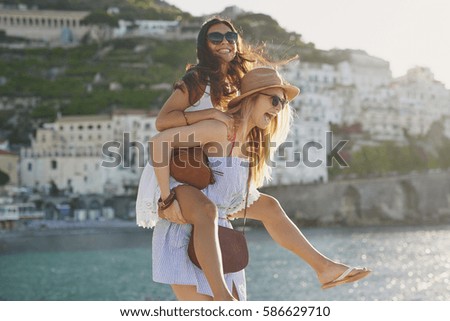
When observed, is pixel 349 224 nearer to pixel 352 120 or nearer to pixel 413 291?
pixel 352 120

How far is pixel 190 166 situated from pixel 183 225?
0.23 feet

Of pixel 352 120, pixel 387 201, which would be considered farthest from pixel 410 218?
pixel 352 120

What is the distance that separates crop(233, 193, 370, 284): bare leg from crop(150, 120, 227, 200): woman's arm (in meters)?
0.11

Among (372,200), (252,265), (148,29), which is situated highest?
(148,29)

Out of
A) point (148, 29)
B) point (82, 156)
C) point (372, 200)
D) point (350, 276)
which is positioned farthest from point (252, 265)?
point (148, 29)

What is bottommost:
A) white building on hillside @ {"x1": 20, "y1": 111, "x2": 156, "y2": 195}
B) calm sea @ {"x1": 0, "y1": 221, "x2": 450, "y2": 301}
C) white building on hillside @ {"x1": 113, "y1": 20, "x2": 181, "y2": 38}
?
calm sea @ {"x1": 0, "y1": 221, "x2": 450, "y2": 301}

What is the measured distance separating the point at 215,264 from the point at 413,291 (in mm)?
10182

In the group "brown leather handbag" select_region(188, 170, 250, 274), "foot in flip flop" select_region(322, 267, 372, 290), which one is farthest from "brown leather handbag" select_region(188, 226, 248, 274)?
"foot in flip flop" select_region(322, 267, 372, 290)

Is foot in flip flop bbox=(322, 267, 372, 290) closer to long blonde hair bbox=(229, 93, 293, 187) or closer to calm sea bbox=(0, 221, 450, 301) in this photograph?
long blonde hair bbox=(229, 93, 293, 187)

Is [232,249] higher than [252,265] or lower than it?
higher

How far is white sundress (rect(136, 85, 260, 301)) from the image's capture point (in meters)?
1.18

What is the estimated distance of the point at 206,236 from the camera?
3.73 feet

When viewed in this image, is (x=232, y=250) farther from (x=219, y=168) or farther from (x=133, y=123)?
(x=133, y=123)
